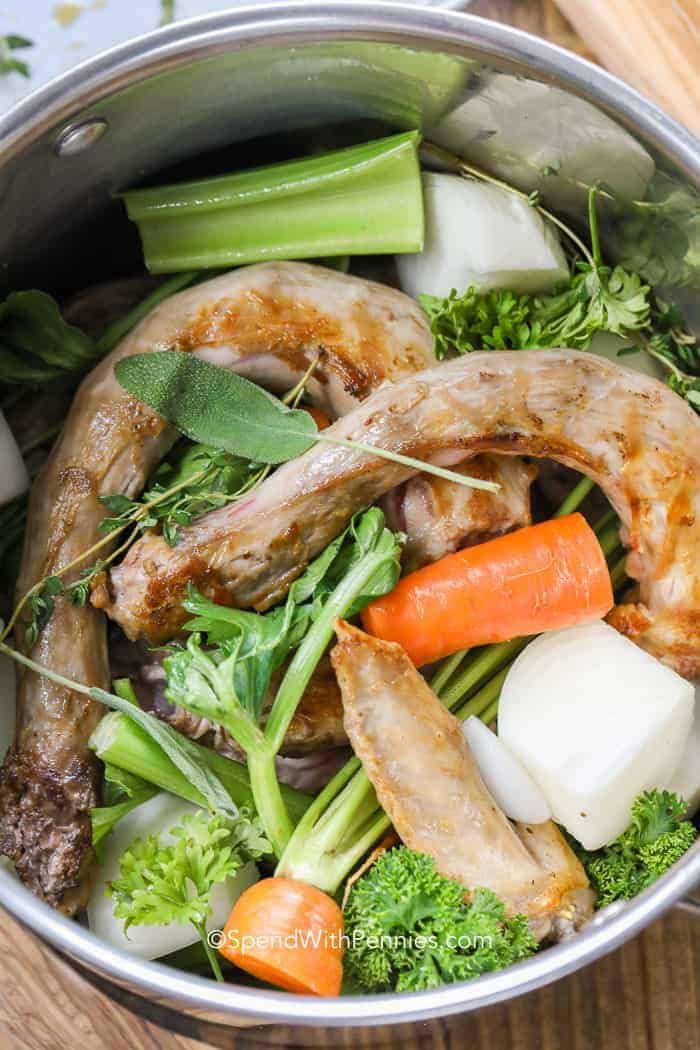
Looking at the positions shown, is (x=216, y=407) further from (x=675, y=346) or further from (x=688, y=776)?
(x=688, y=776)

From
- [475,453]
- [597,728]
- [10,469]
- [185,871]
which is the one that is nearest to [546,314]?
[475,453]

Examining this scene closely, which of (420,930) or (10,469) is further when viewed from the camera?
(10,469)

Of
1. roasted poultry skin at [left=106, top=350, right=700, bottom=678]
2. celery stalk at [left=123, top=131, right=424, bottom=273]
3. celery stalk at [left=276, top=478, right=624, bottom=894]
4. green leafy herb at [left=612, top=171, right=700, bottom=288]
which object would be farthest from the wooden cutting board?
→ celery stalk at [left=276, top=478, right=624, bottom=894]

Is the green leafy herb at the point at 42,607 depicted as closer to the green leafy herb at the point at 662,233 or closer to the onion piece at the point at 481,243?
the onion piece at the point at 481,243

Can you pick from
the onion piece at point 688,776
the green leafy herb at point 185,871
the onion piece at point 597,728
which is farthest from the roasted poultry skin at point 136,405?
the onion piece at point 688,776

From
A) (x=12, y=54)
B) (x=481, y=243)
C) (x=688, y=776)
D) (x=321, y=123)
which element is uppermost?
(x=12, y=54)

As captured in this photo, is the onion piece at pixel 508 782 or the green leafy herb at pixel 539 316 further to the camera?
the green leafy herb at pixel 539 316
